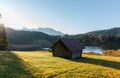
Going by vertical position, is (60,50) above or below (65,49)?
below

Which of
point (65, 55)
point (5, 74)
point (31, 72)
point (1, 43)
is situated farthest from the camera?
point (1, 43)

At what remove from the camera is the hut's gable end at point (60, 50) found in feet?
202

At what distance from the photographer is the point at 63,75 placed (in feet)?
98.7

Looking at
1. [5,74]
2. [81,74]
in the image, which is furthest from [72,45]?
[5,74]

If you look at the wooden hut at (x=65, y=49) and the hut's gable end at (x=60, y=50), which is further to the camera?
the hut's gable end at (x=60, y=50)

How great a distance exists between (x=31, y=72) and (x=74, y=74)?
6.46 m

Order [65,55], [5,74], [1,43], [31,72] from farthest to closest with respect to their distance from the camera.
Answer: [1,43] < [65,55] < [31,72] < [5,74]

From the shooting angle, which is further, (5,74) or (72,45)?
(72,45)

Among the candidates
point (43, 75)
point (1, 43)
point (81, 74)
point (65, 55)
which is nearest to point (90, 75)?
point (81, 74)

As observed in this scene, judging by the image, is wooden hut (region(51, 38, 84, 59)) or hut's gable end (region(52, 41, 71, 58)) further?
hut's gable end (region(52, 41, 71, 58))

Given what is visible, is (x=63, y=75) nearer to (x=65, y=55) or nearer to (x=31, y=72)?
(x=31, y=72)

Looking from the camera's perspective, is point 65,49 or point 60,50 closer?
point 65,49

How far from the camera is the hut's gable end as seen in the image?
202ft

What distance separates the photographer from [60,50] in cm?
6375
